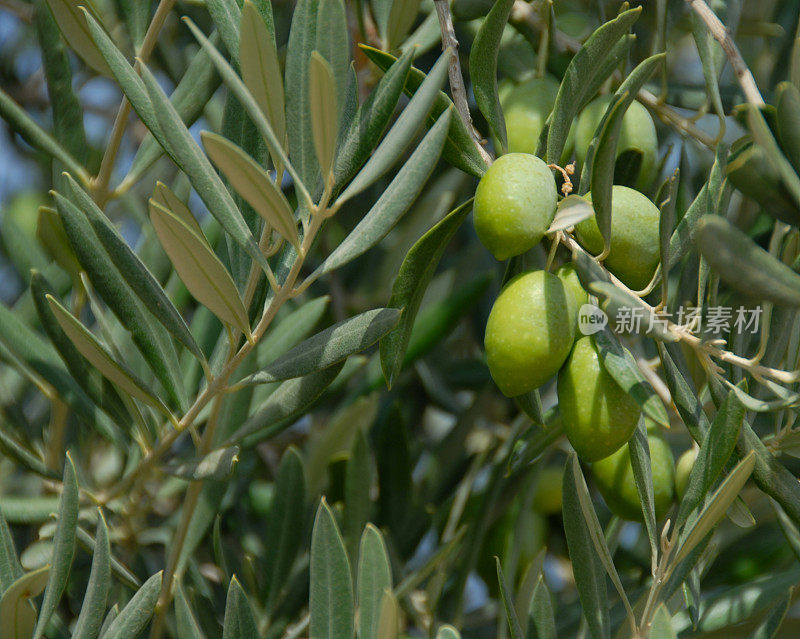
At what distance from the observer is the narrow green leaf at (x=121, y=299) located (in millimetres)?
779

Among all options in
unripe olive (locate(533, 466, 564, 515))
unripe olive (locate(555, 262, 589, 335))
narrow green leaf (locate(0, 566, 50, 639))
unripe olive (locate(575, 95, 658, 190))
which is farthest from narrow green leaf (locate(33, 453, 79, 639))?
unripe olive (locate(533, 466, 564, 515))

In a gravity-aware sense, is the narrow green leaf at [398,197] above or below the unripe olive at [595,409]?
above

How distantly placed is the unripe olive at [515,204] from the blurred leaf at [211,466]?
0.31 m

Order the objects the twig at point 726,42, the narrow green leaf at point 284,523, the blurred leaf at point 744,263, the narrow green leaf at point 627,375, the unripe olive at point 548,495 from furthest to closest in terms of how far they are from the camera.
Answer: the unripe olive at point 548,495 → the narrow green leaf at point 284,523 → the twig at point 726,42 → the narrow green leaf at point 627,375 → the blurred leaf at point 744,263

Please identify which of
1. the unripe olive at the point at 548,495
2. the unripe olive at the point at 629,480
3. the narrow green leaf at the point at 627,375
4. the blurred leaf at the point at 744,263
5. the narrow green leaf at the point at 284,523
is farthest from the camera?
the unripe olive at the point at 548,495

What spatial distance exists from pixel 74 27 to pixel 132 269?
368 millimetres

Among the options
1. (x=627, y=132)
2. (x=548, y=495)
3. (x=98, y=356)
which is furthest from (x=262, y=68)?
(x=548, y=495)

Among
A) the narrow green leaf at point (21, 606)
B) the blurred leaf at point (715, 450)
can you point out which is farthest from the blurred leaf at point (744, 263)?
the narrow green leaf at point (21, 606)

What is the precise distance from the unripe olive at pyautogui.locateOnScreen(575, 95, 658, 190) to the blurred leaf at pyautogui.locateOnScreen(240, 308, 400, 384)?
0.33m

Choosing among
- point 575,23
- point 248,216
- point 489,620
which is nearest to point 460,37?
point 575,23

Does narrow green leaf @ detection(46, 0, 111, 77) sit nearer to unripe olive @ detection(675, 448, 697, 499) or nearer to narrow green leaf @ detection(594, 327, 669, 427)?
narrow green leaf @ detection(594, 327, 669, 427)

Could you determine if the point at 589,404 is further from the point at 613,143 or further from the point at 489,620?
the point at 489,620

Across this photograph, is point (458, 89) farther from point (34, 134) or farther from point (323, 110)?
point (34, 134)

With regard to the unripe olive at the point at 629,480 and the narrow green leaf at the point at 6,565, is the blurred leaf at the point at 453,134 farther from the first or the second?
the narrow green leaf at the point at 6,565
